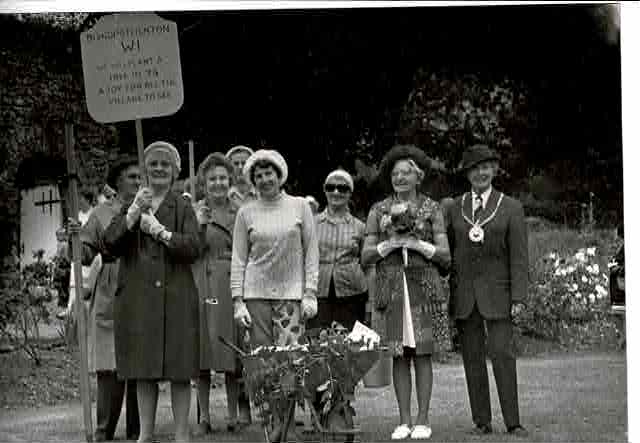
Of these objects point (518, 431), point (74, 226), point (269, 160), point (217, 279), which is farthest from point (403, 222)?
point (74, 226)

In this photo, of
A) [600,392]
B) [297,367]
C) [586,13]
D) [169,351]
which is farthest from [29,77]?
[600,392]

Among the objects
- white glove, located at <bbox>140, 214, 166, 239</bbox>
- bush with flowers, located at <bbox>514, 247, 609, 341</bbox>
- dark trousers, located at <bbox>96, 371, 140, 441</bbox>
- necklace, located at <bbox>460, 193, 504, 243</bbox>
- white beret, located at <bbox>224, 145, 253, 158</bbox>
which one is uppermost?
white beret, located at <bbox>224, 145, 253, 158</bbox>

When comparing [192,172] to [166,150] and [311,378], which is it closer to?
[166,150]

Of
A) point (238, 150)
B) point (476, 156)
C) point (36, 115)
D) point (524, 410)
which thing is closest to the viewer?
point (476, 156)

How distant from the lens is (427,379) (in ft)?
26.4

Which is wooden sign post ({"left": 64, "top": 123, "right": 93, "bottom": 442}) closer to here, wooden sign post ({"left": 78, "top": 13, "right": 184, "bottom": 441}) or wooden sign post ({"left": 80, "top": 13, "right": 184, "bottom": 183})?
wooden sign post ({"left": 78, "top": 13, "right": 184, "bottom": 441})

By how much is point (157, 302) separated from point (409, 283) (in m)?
1.58

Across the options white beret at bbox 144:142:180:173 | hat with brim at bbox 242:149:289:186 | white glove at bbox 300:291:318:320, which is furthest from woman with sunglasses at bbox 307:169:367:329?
white beret at bbox 144:142:180:173

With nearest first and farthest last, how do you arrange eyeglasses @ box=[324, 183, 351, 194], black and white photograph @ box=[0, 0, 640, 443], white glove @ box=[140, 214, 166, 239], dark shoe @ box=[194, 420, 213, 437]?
white glove @ box=[140, 214, 166, 239], black and white photograph @ box=[0, 0, 640, 443], dark shoe @ box=[194, 420, 213, 437], eyeglasses @ box=[324, 183, 351, 194]

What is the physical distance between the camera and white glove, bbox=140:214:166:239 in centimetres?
744

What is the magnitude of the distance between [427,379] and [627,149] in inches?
72.0

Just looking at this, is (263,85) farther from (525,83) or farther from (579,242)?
(579,242)

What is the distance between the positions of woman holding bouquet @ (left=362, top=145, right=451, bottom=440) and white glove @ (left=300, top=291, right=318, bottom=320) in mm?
491

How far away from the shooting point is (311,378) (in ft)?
23.6
